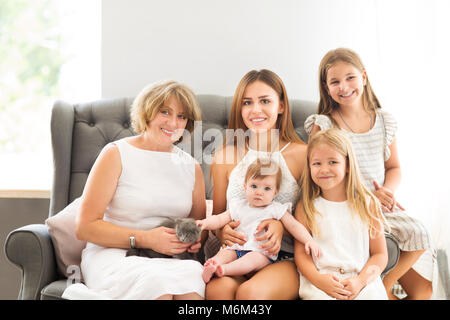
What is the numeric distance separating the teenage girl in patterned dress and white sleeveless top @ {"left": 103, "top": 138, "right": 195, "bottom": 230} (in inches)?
24.1

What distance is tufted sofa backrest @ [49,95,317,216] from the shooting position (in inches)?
76.5

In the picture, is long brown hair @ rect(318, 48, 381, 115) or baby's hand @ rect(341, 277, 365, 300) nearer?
baby's hand @ rect(341, 277, 365, 300)

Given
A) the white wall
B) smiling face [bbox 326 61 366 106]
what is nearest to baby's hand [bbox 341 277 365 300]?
smiling face [bbox 326 61 366 106]

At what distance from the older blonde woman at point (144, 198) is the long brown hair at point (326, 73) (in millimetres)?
577

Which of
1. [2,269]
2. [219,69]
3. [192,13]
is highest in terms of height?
[192,13]

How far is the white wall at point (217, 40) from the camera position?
2.30 m

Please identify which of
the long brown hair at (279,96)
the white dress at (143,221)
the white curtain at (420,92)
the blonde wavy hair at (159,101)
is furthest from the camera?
the white curtain at (420,92)

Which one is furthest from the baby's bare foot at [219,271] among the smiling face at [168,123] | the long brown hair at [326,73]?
the long brown hair at [326,73]

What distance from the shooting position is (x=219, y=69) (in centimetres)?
233

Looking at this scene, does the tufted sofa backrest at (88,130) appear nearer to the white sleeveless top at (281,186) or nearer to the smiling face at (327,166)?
the white sleeveless top at (281,186)

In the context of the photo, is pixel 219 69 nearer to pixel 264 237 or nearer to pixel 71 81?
pixel 71 81

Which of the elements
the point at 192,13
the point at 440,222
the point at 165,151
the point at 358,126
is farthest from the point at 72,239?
the point at 440,222

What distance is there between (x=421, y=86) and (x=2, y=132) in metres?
2.49

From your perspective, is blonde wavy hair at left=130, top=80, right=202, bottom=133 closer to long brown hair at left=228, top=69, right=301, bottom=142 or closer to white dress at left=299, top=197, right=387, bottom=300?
long brown hair at left=228, top=69, right=301, bottom=142
